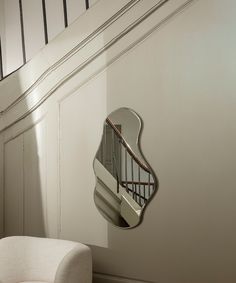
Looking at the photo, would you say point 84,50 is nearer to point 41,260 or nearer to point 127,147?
point 127,147

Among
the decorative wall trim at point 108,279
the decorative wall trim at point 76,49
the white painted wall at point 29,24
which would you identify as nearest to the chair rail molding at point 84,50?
the decorative wall trim at point 76,49

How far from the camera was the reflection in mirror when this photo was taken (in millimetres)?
2197

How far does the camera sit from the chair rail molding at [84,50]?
223cm

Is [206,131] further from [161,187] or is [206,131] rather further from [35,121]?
[35,121]

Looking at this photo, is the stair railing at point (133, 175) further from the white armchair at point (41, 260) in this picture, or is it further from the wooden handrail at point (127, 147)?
the white armchair at point (41, 260)

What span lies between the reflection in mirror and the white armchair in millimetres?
358

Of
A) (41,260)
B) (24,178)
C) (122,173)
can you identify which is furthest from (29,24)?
(41,260)

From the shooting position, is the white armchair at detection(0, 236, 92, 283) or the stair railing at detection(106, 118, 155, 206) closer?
the white armchair at detection(0, 236, 92, 283)

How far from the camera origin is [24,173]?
2.83 meters

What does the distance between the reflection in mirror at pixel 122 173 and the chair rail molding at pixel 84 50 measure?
17.6 inches

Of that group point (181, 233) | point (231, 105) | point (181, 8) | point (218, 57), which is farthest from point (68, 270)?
Result: point (181, 8)

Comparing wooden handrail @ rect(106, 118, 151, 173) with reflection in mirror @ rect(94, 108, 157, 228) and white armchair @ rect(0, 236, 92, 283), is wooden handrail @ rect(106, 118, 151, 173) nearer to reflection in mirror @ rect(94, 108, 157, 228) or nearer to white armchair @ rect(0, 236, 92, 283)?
reflection in mirror @ rect(94, 108, 157, 228)

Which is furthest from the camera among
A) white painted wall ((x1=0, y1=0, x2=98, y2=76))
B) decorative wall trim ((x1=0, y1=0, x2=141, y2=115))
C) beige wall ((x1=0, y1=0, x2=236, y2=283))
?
white painted wall ((x1=0, y1=0, x2=98, y2=76))

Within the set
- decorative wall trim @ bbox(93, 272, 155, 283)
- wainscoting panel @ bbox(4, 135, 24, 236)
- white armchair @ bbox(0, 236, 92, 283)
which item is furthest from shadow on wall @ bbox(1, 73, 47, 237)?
decorative wall trim @ bbox(93, 272, 155, 283)
